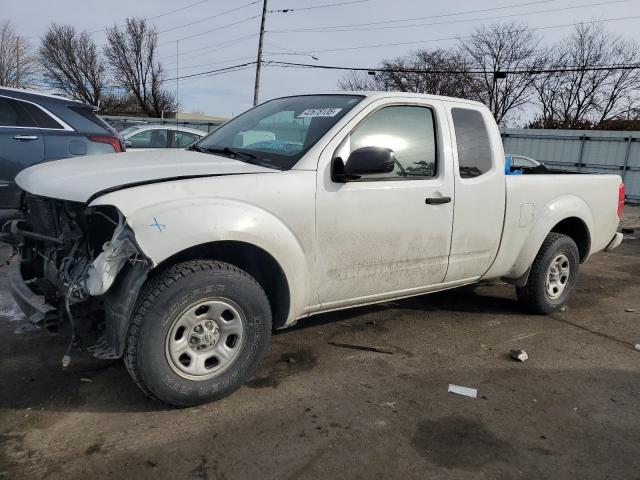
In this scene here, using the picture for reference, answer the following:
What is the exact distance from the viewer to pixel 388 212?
3.58m

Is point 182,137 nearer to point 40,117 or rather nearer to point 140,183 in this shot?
point 40,117

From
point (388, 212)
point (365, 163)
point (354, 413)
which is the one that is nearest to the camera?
point (354, 413)

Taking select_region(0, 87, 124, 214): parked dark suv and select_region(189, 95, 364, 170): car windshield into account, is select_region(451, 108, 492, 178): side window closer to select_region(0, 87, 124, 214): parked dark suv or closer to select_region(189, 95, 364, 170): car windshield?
select_region(189, 95, 364, 170): car windshield

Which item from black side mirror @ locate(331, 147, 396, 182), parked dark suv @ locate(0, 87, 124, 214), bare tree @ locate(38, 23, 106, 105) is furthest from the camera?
bare tree @ locate(38, 23, 106, 105)

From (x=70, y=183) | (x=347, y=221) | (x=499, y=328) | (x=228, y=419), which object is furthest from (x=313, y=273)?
(x=499, y=328)

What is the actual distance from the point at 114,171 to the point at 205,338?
108cm

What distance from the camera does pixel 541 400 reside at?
3387 mm

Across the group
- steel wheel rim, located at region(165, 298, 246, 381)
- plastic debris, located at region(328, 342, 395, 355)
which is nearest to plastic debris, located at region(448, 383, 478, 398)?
plastic debris, located at region(328, 342, 395, 355)

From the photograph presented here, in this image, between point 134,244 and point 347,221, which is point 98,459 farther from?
point 347,221

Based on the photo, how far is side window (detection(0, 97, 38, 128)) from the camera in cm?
581

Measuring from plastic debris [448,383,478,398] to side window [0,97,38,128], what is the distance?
17.0 ft

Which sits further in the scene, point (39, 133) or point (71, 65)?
point (71, 65)

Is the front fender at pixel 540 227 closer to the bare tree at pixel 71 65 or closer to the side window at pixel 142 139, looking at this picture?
the side window at pixel 142 139

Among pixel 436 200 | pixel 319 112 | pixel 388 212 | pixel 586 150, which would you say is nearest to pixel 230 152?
pixel 319 112
